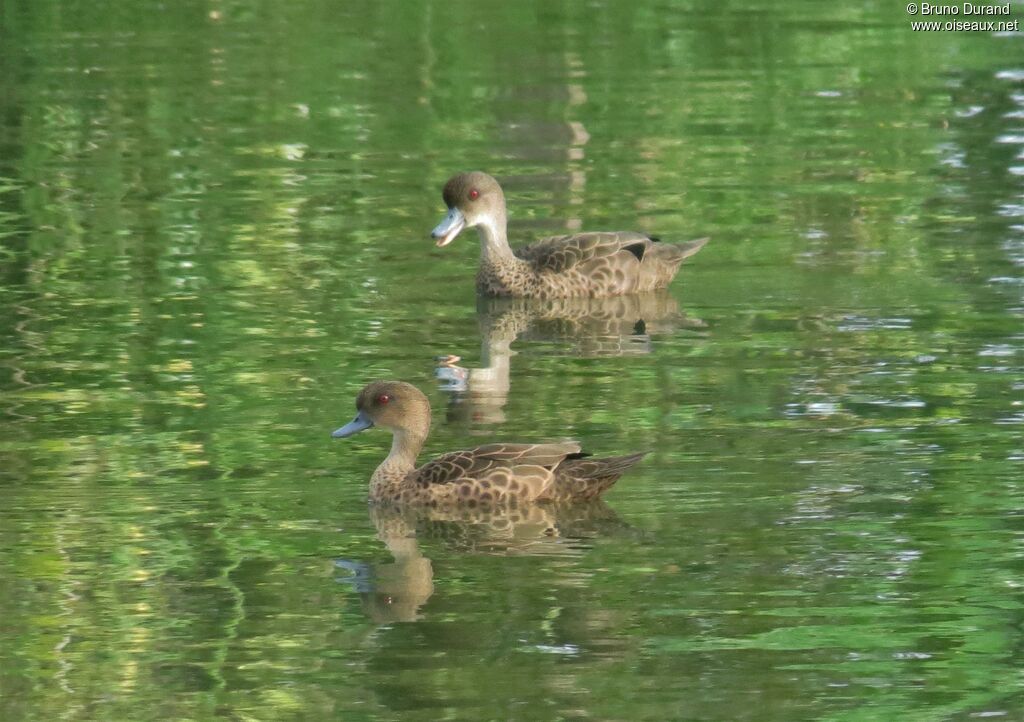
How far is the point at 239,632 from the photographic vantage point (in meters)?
9.47

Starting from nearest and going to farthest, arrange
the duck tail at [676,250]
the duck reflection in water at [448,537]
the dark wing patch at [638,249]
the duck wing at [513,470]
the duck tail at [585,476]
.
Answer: the duck reflection in water at [448,537], the duck tail at [585,476], the duck wing at [513,470], the dark wing patch at [638,249], the duck tail at [676,250]

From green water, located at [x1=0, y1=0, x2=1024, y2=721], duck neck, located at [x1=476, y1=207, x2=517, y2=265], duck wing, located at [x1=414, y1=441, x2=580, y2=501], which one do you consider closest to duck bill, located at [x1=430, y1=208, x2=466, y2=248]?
duck neck, located at [x1=476, y1=207, x2=517, y2=265]

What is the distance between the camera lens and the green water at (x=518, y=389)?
29.7 feet

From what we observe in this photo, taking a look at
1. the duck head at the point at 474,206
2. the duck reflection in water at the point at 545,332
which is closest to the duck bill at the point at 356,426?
the duck reflection in water at the point at 545,332

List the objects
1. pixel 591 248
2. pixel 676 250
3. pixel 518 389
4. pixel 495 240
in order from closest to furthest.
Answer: pixel 518 389 → pixel 591 248 → pixel 676 250 → pixel 495 240

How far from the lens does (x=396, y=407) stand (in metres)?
11.4

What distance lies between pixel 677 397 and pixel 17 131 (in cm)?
1207

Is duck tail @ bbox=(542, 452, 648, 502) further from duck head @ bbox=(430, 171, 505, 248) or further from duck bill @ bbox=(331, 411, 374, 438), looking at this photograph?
duck head @ bbox=(430, 171, 505, 248)

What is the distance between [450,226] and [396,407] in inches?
219

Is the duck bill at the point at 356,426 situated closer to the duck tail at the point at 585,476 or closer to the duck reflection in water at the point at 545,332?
the duck tail at the point at 585,476

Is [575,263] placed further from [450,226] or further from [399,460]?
[399,460]

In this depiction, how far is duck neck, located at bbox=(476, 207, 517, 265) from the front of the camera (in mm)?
16391

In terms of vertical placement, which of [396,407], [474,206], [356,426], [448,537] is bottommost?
[448,537]

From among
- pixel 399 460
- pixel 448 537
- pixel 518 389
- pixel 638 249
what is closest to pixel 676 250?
pixel 638 249
